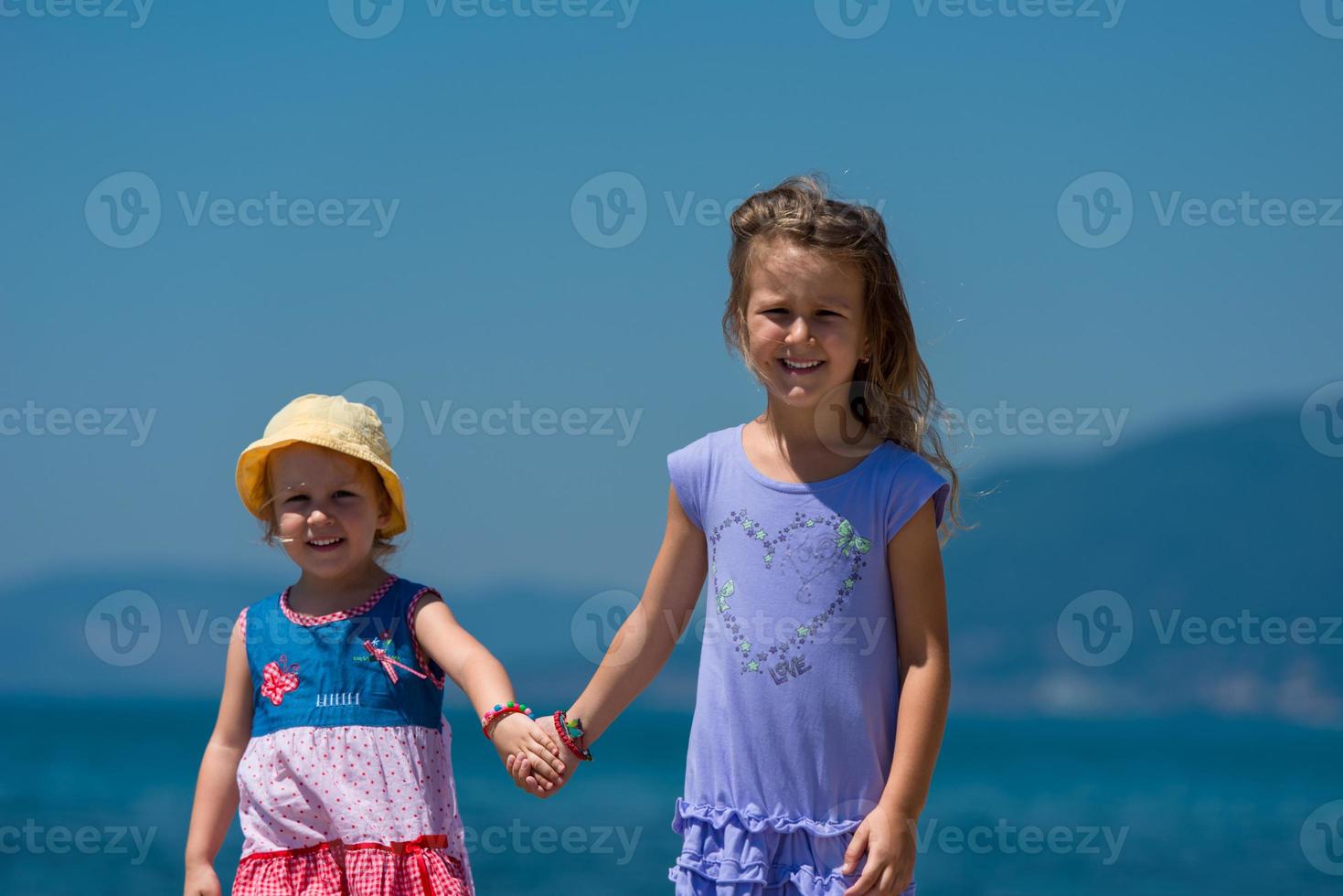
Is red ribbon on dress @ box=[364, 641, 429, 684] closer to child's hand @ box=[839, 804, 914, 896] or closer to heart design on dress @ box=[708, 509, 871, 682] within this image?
heart design on dress @ box=[708, 509, 871, 682]

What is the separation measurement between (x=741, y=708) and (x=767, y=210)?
2.83 ft

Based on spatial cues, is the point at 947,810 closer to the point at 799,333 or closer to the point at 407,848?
the point at 407,848

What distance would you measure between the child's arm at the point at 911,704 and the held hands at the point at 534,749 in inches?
21.5

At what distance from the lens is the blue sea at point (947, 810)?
7.10 metres

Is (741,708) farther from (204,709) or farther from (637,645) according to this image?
(204,709)

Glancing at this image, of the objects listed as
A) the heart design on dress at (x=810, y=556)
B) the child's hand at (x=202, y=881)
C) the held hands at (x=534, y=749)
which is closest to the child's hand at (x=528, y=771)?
the held hands at (x=534, y=749)

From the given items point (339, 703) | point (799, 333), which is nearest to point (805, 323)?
point (799, 333)

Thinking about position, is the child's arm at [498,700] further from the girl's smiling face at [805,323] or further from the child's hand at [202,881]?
the girl's smiling face at [805,323]

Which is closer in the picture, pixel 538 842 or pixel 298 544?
pixel 298 544

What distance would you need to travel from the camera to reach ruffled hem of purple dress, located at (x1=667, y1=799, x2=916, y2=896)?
2.42 m

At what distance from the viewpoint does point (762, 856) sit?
8.04 ft

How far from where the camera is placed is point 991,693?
1925 cm

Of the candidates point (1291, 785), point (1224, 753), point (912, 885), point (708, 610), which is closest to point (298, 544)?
point (708, 610)

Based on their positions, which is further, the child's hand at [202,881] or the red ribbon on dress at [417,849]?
the child's hand at [202,881]
